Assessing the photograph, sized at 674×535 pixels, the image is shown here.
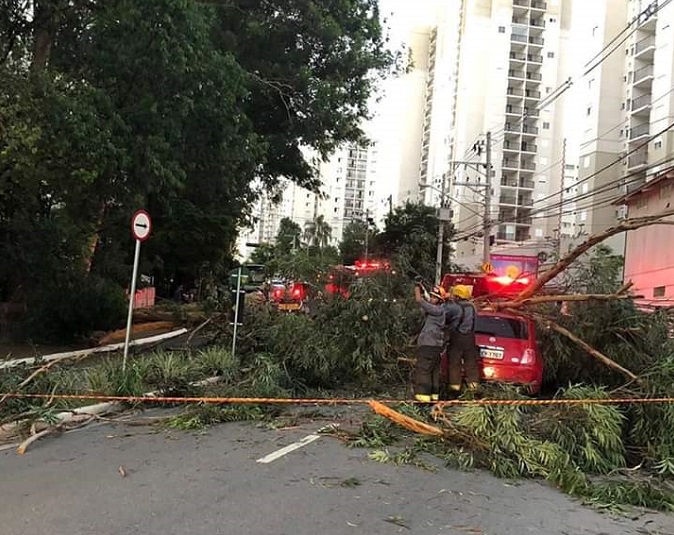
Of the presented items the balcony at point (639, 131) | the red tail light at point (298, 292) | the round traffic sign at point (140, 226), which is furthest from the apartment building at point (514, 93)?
the round traffic sign at point (140, 226)

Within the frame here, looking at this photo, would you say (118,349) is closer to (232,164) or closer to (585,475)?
(232,164)

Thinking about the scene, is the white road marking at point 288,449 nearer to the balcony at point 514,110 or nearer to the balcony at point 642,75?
the balcony at point 642,75

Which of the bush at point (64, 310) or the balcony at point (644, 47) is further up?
the balcony at point (644, 47)

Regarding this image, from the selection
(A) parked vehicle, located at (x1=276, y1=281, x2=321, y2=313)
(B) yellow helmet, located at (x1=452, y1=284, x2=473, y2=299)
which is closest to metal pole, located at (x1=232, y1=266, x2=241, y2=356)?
(A) parked vehicle, located at (x1=276, y1=281, x2=321, y2=313)

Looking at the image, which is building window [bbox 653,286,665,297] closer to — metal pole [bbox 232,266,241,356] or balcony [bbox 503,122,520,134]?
metal pole [bbox 232,266,241,356]

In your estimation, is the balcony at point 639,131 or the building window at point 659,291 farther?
the balcony at point 639,131

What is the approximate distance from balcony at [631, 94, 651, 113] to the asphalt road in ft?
201

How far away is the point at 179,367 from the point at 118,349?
19.2 feet

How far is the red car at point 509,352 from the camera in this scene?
10305 millimetres

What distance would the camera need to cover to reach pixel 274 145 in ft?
68.8

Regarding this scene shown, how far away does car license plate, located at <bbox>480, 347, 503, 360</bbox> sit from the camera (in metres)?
10.5

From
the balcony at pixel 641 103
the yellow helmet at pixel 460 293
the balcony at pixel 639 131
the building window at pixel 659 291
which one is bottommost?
the yellow helmet at pixel 460 293

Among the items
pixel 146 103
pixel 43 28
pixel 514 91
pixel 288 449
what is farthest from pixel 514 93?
pixel 288 449

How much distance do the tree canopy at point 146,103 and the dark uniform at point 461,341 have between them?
658 centimetres
